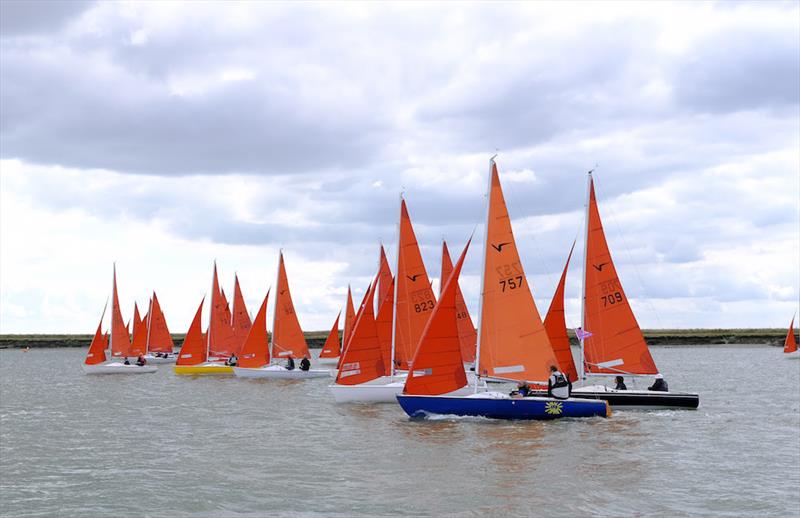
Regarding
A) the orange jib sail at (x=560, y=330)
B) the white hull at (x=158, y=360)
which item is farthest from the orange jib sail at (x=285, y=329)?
the white hull at (x=158, y=360)

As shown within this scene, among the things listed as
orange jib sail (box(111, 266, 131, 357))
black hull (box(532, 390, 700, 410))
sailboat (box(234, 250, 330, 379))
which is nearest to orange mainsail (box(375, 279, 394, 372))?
black hull (box(532, 390, 700, 410))

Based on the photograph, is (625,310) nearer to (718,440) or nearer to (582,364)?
(582,364)

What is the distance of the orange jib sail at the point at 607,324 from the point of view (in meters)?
33.1

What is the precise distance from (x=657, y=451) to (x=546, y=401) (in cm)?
473

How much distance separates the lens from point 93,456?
2394 cm

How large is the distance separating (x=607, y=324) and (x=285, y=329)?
26.7 metres

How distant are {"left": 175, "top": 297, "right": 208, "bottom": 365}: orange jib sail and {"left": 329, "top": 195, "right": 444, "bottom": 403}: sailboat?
25.7 metres

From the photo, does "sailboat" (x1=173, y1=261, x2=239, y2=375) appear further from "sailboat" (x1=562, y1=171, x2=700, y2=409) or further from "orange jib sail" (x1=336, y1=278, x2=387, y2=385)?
"sailboat" (x1=562, y1=171, x2=700, y2=409)

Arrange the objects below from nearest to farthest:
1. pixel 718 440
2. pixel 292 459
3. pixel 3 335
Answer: pixel 292 459
pixel 718 440
pixel 3 335

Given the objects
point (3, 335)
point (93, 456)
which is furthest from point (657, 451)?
point (3, 335)

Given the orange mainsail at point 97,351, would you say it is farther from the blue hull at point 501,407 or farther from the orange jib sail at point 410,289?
the blue hull at point 501,407

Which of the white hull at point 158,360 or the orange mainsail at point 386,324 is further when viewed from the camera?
the white hull at point 158,360

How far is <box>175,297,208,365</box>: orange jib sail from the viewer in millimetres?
60812

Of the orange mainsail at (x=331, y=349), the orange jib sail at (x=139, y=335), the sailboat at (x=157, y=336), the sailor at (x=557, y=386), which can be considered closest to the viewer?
the sailor at (x=557, y=386)
